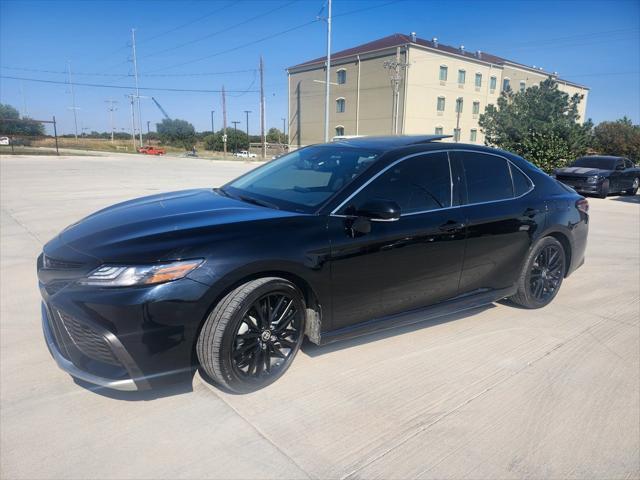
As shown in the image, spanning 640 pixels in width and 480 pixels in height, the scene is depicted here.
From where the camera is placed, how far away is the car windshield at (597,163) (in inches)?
621

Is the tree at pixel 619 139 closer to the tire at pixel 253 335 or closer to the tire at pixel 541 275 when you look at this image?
the tire at pixel 541 275

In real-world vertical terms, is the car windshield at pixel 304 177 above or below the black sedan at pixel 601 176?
above

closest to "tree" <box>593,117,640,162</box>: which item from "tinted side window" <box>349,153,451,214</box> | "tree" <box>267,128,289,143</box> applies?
"tinted side window" <box>349,153,451,214</box>

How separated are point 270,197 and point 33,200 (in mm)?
9322

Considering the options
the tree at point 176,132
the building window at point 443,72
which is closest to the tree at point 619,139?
the building window at point 443,72

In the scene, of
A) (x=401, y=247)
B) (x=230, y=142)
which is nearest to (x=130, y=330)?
(x=401, y=247)

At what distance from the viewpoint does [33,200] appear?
10383mm

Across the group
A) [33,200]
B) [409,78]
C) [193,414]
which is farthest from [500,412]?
[409,78]

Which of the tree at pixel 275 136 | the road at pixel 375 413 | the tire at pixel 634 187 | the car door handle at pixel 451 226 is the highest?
the tree at pixel 275 136

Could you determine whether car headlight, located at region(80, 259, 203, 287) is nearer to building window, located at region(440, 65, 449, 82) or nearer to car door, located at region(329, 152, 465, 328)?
car door, located at region(329, 152, 465, 328)

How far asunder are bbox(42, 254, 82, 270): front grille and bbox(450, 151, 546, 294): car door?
2.80m

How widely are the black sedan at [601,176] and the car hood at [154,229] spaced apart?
588 inches

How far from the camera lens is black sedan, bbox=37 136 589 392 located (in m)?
2.44

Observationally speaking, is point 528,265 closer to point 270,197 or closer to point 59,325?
point 270,197
